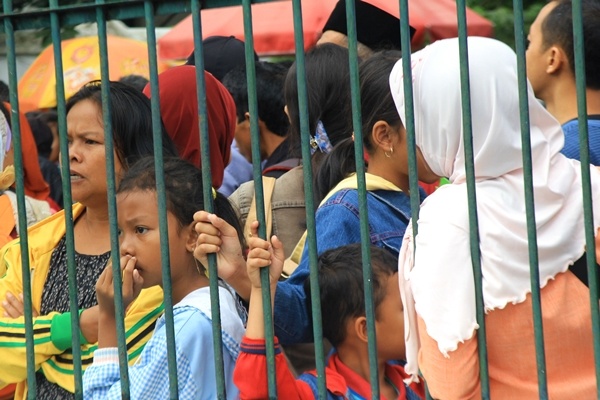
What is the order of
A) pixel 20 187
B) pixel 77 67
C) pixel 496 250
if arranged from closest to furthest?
1. pixel 496 250
2. pixel 20 187
3. pixel 77 67

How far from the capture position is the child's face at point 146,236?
3.19 metres

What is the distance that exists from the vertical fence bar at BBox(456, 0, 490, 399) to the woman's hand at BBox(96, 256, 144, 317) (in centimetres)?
Answer: 94

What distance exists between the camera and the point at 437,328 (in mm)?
2590

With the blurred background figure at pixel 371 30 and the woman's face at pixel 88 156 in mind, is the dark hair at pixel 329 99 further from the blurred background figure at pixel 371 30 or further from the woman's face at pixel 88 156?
the blurred background figure at pixel 371 30

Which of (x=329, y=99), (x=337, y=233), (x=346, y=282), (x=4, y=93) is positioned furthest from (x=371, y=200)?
(x=4, y=93)

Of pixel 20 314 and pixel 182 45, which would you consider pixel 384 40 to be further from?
pixel 182 45

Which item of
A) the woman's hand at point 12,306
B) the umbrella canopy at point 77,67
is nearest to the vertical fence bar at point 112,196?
the woman's hand at point 12,306

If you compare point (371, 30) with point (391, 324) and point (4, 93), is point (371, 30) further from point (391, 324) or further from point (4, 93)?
point (4, 93)

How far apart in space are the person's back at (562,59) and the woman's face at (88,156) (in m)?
1.50

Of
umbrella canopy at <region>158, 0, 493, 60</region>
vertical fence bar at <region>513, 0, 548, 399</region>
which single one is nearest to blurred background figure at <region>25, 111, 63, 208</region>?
umbrella canopy at <region>158, 0, 493, 60</region>

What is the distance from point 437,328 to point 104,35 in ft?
3.57

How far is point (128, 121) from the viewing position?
11.8 ft

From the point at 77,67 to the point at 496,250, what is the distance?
717 cm

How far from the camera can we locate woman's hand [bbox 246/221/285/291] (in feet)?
9.11
